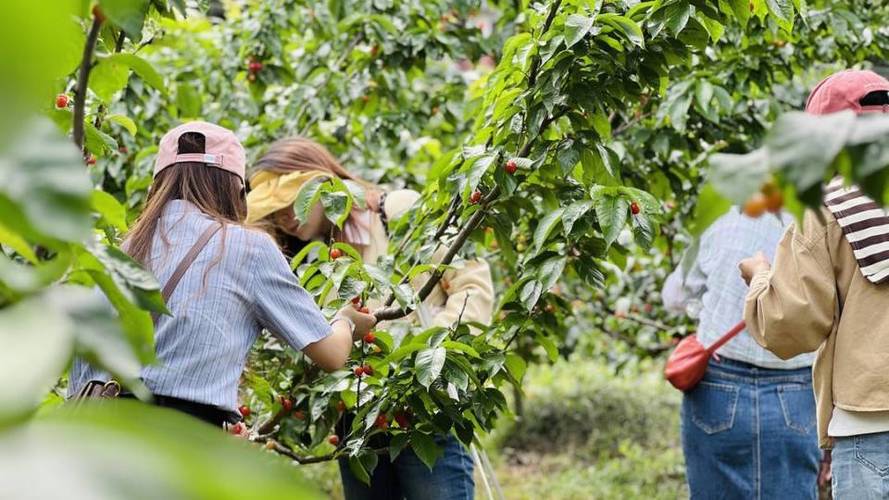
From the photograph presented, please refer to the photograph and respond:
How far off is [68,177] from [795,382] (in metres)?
3.04

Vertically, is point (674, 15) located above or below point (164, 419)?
below

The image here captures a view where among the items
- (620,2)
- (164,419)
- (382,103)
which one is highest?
(164,419)

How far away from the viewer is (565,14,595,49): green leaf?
2650 millimetres

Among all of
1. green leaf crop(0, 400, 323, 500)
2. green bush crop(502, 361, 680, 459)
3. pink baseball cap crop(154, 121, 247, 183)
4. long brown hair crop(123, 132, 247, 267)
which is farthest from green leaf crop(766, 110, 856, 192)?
green bush crop(502, 361, 680, 459)

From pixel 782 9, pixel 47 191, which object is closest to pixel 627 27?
pixel 782 9

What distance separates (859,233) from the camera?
2.56m

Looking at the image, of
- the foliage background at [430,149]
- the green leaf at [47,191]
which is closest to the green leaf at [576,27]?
the foliage background at [430,149]

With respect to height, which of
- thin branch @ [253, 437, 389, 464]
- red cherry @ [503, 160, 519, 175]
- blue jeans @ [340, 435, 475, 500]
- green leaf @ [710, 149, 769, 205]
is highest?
green leaf @ [710, 149, 769, 205]

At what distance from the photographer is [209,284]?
2.41 meters

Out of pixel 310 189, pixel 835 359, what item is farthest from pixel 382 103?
pixel 835 359

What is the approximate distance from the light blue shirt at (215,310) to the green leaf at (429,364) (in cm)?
35

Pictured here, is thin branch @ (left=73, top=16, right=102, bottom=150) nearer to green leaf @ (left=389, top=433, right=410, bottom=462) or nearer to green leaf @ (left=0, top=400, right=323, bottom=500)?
green leaf @ (left=0, top=400, right=323, bottom=500)

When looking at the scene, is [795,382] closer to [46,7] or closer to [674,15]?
[674,15]

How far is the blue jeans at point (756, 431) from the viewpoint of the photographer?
352 centimetres
